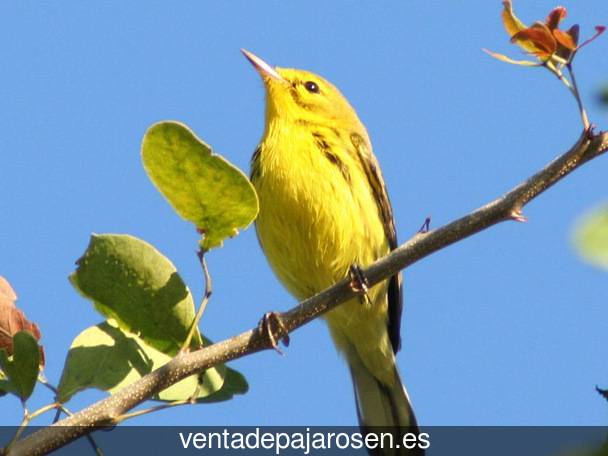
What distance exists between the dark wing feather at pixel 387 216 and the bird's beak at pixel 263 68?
65cm

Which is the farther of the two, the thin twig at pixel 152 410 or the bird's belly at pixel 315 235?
the bird's belly at pixel 315 235

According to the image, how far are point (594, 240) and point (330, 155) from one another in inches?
171

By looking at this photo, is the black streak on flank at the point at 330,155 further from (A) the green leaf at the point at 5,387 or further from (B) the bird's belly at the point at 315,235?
(A) the green leaf at the point at 5,387

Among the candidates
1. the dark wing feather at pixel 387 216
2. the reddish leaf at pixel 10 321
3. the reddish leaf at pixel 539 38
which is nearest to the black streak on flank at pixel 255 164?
the dark wing feather at pixel 387 216

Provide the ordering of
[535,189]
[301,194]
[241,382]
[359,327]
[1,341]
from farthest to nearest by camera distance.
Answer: [359,327], [301,194], [241,382], [1,341], [535,189]

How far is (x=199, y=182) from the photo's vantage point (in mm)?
2465

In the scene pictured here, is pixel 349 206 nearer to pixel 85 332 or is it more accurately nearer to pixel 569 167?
pixel 85 332

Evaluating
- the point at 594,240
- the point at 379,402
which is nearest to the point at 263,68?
the point at 379,402

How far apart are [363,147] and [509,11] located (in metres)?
3.42

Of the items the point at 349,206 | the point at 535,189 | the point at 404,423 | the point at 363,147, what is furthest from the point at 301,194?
the point at 535,189

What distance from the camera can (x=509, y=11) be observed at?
2.05 meters

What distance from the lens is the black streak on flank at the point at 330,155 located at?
496 cm

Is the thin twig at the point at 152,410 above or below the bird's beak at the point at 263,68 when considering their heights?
below

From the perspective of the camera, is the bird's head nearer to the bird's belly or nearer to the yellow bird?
the yellow bird
